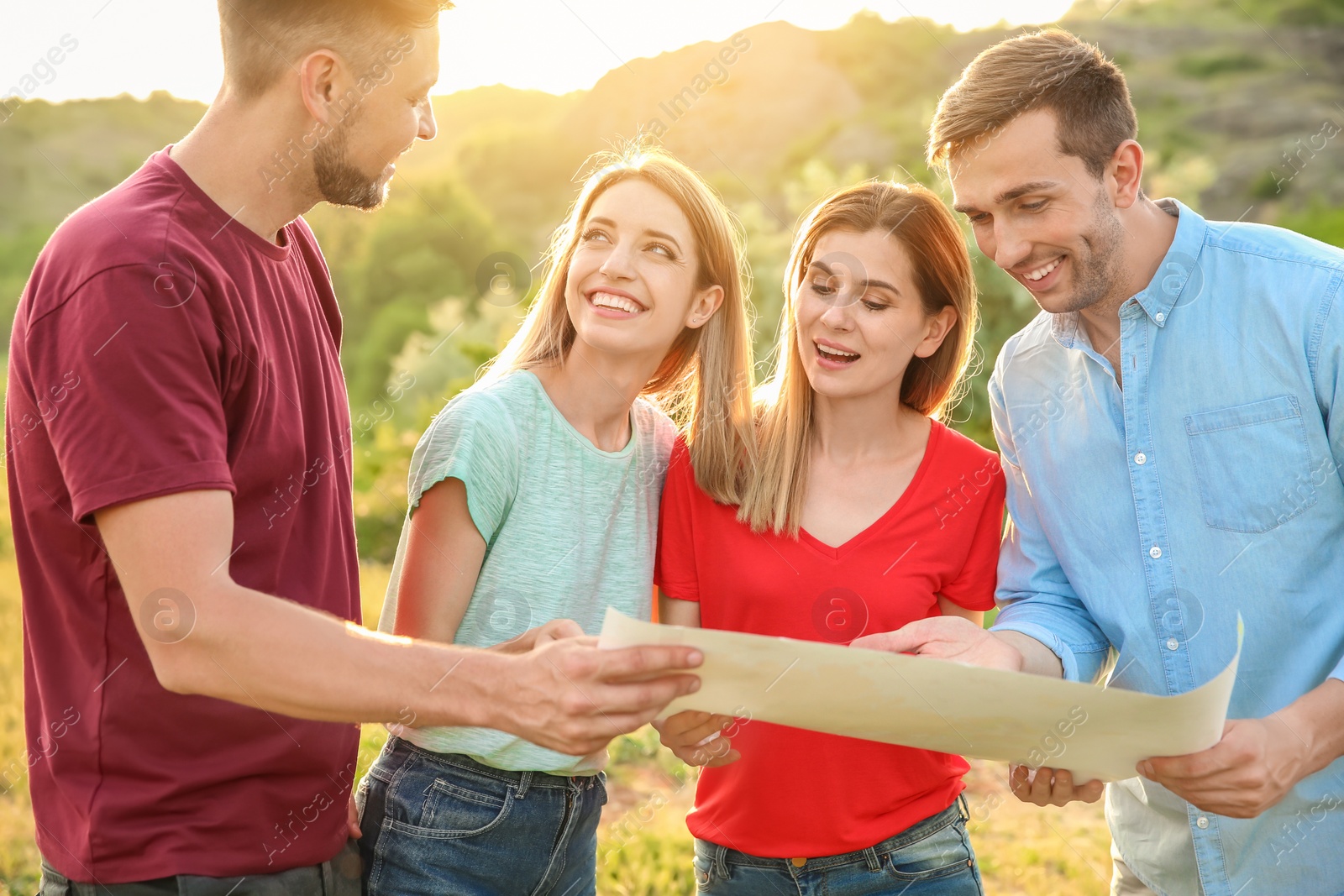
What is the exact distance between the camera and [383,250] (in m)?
18.1

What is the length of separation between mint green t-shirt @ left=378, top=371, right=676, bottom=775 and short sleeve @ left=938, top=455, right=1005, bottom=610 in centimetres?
80

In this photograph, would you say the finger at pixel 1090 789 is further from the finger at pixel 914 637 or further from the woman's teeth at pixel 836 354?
the woman's teeth at pixel 836 354

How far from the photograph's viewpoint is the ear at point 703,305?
278cm

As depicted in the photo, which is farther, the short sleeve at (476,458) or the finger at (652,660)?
the short sleeve at (476,458)

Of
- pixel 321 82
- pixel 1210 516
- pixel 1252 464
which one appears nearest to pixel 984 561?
pixel 1210 516

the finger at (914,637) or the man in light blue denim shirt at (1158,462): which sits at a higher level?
the man in light blue denim shirt at (1158,462)

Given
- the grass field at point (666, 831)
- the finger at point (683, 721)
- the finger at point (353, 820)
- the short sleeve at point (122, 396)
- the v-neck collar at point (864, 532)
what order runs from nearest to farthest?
A: 1. the short sleeve at point (122, 396)
2. the finger at point (353, 820)
3. the finger at point (683, 721)
4. the v-neck collar at point (864, 532)
5. the grass field at point (666, 831)

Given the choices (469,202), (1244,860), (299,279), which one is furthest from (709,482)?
(469,202)

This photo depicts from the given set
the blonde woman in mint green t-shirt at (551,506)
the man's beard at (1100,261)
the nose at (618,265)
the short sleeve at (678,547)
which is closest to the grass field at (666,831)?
the short sleeve at (678,547)

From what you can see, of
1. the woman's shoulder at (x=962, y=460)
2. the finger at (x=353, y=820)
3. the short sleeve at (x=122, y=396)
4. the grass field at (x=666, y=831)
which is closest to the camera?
the short sleeve at (x=122, y=396)

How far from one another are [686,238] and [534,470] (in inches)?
31.1

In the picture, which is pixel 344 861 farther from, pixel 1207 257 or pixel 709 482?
pixel 1207 257

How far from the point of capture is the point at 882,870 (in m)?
2.40

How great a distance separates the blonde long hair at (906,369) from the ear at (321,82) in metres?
1.30
